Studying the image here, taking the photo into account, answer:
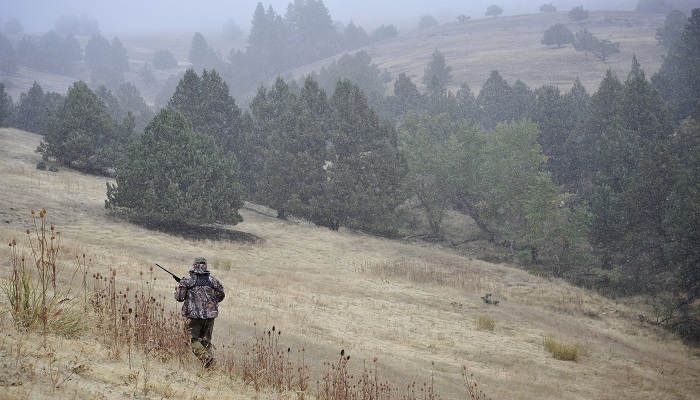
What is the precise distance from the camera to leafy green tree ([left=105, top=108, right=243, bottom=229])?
27797mm

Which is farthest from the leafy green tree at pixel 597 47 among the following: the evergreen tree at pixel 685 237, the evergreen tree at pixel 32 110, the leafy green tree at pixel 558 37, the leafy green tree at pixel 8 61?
the leafy green tree at pixel 8 61

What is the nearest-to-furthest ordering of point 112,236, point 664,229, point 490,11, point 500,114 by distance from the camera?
point 112,236, point 664,229, point 500,114, point 490,11

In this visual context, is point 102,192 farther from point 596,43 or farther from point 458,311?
point 596,43

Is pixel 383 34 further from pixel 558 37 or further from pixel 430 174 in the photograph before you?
pixel 430 174

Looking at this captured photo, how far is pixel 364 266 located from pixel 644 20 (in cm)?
15485

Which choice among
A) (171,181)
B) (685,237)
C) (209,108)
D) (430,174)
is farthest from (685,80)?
(171,181)

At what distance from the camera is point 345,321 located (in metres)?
16.4

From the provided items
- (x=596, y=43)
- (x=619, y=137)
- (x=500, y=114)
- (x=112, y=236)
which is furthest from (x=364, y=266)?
(x=596, y=43)

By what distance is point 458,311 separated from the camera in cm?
2058

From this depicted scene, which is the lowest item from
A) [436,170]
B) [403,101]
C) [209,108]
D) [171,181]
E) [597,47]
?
[436,170]

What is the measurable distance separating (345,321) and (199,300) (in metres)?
8.39

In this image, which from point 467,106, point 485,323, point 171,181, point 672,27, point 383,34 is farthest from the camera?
point 383,34

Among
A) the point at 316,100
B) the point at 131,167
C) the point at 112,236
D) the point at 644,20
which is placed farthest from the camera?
the point at 644,20

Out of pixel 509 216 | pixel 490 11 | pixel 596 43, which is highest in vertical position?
pixel 490 11
